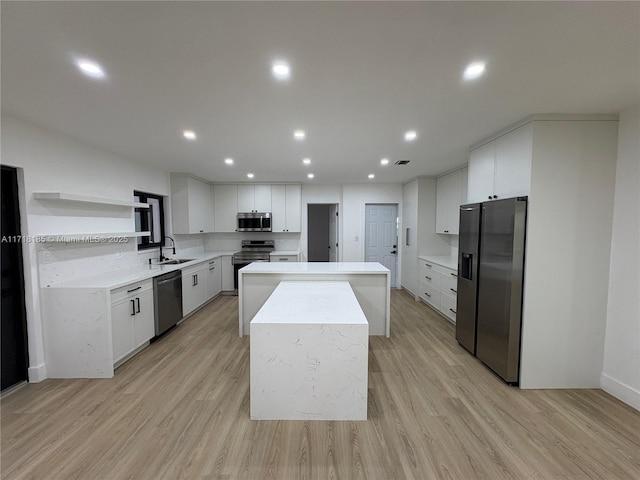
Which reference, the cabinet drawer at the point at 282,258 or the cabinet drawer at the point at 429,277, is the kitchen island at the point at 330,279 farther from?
the cabinet drawer at the point at 282,258

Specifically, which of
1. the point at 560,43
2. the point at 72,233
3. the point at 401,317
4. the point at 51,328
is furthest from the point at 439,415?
the point at 72,233

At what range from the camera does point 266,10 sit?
1189 millimetres

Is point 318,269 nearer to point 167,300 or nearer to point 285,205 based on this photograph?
point 167,300

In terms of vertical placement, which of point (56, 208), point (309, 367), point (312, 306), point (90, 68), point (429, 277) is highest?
point (90, 68)

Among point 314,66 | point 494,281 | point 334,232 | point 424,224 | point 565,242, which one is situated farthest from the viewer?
point 334,232

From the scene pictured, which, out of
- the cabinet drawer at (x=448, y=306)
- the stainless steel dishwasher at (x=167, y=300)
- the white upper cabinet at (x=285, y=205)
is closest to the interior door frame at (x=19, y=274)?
the stainless steel dishwasher at (x=167, y=300)

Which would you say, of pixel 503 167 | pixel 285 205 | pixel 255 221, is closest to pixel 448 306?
pixel 503 167

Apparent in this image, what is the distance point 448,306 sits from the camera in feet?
13.8

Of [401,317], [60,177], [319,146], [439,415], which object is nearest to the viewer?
[439,415]

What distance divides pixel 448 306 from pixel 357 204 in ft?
9.88

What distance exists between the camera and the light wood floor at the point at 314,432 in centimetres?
167

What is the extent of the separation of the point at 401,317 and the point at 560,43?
3.82 metres

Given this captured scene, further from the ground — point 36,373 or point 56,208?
point 56,208

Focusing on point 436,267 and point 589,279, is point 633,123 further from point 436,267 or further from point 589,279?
point 436,267
